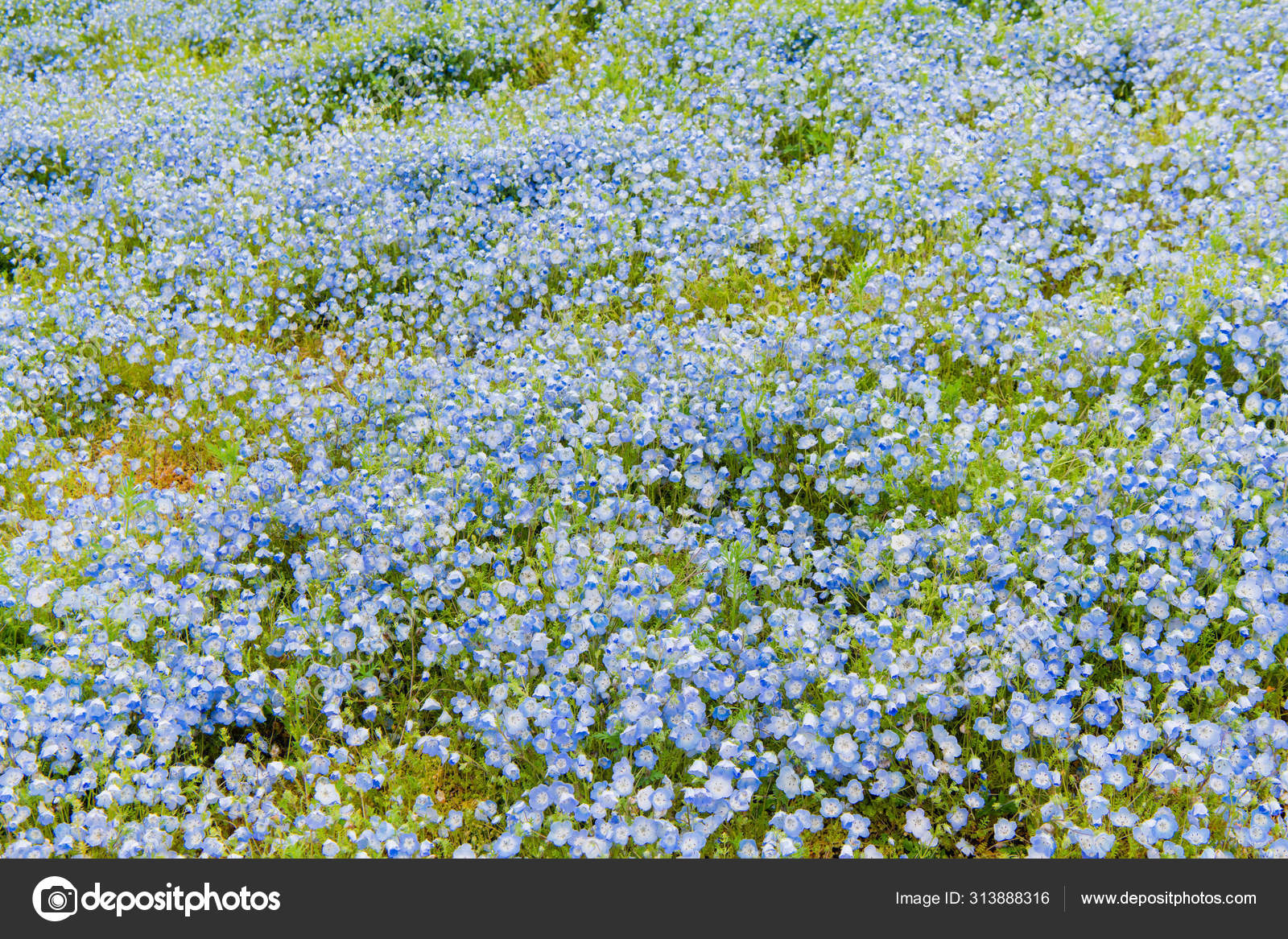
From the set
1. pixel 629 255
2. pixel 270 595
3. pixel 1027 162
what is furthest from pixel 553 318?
pixel 1027 162

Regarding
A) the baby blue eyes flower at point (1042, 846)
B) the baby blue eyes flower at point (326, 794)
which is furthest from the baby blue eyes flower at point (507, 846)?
the baby blue eyes flower at point (1042, 846)
